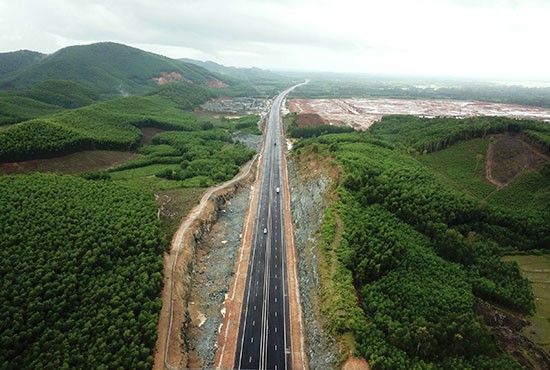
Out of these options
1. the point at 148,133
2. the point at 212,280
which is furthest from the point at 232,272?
the point at 148,133

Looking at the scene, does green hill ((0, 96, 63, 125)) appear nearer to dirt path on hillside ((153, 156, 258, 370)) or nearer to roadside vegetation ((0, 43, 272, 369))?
roadside vegetation ((0, 43, 272, 369))

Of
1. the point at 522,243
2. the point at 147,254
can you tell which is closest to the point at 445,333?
the point at 522,243

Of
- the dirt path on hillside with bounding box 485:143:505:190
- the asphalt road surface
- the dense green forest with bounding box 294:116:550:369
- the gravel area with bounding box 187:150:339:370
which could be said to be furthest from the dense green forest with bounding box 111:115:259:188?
the dirt path on hillside with bounding box 485:143:505:190

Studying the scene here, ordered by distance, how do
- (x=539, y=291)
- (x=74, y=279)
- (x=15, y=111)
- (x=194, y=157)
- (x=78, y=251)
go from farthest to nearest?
(x=15, y=111) → (x=194, y=157) → (x=539, y=291) → (x=78, y=251) → (x=74, y=279)

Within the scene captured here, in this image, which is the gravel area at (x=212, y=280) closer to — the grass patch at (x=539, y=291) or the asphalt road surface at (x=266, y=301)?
the asphalt road surface at (x=266, y=301)

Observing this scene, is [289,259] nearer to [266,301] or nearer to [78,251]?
[266,301]

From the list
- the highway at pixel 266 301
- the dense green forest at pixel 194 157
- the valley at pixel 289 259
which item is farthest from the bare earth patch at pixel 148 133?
the highway at pixel 266 301
